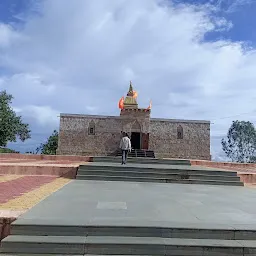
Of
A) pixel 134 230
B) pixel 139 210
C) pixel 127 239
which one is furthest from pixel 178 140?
pixel 127 239

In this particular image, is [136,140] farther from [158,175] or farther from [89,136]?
[158,175]

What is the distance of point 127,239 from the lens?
11.6 feet

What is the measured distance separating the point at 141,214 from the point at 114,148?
24.2m

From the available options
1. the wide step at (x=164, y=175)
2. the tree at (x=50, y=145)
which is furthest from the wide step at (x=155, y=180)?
the tree at (x=50, y=145)

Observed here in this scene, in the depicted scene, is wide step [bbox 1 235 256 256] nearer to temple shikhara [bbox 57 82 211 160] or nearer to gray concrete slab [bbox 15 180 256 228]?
gray concrete slab [bbox 15 180 256 228]

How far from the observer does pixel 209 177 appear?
9742mm

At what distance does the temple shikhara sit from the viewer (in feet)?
92.5

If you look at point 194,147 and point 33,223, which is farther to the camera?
point 194,147

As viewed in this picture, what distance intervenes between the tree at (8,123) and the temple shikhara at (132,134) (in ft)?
18.4

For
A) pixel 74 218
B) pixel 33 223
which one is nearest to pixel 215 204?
pixel 74 218

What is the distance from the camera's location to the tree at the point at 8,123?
29.5m

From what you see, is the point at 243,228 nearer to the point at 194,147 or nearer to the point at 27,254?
the point at 27,254

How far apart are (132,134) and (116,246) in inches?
984

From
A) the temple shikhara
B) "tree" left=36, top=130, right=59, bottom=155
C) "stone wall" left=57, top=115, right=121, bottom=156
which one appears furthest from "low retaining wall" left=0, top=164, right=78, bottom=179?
"tree" left=36, top=130, right=59, bottom=155
